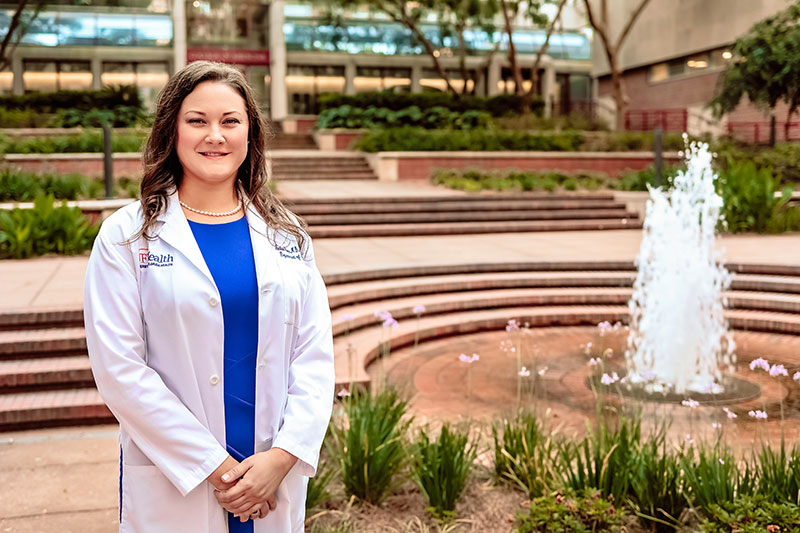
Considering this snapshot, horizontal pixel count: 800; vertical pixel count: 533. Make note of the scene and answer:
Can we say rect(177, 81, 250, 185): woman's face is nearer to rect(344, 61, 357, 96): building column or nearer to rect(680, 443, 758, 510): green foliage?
rect(680, 443, 758, 510): green foliage

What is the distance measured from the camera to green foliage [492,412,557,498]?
4.07m

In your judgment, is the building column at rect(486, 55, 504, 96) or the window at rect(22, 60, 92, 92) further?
the building column at rect(486, 55, 504, 96)

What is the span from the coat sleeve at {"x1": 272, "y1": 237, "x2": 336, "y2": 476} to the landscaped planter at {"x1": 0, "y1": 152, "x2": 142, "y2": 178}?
16311mm

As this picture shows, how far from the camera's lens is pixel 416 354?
322 inches

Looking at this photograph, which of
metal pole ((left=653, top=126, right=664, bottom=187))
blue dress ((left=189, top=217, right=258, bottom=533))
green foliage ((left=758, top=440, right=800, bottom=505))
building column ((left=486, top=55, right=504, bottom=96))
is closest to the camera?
blue dress ((left=189, top=217, right=258, bottom=533))

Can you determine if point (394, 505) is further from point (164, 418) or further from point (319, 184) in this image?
point (319, 184)

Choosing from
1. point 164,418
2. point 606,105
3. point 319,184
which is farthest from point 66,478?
point 606,105

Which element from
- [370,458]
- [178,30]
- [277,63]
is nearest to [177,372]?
[370,458]

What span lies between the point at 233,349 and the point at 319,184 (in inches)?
702

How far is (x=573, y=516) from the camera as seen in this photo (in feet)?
12.0

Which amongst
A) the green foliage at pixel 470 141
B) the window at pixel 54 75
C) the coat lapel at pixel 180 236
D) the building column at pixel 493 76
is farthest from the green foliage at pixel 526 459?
the building column at pixel 493 76

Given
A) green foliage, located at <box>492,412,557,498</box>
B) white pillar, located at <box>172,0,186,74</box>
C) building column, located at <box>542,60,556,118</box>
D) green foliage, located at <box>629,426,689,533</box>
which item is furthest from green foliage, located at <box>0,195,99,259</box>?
building column, located at <box>542,60,556,118</box>

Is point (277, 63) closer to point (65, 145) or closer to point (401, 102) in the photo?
point (401, 102)

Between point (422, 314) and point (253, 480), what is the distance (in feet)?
23.8
